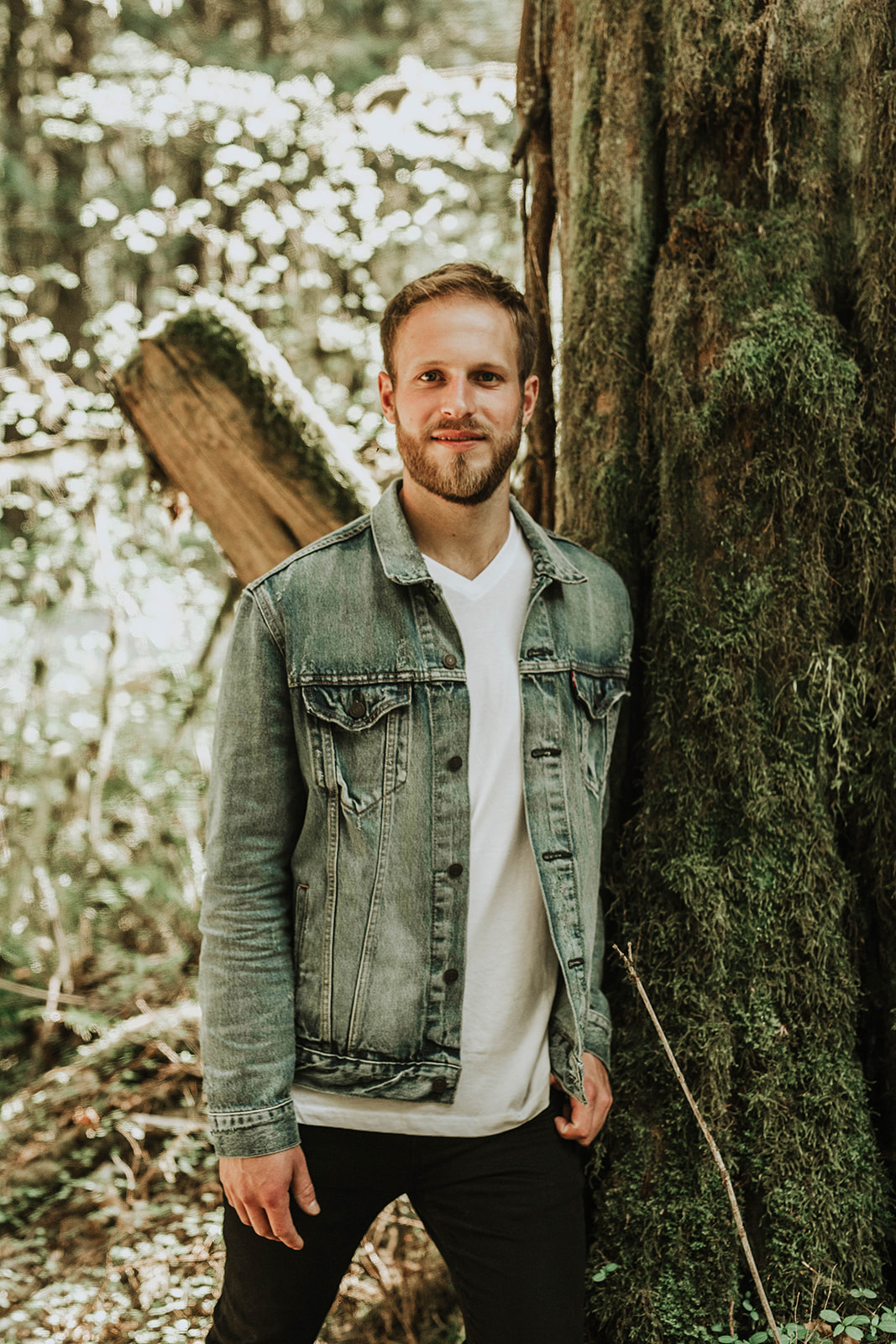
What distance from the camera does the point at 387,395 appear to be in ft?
7.59

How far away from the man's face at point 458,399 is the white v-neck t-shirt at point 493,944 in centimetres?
20

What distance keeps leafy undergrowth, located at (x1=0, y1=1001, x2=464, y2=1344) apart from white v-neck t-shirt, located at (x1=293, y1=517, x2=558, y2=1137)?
52.5 inches

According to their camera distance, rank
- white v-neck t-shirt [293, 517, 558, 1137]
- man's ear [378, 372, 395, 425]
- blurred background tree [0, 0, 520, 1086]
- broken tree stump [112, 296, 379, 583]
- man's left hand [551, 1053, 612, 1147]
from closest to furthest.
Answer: white v-neck t-shirt [293, 517, 558, 1137], man's left hand [551, 1053, 612, 1147], man's ear [378, 372, 395, 425], broken tree stump [112, 296, 379, 583], blurred background tree [0, 0, 520, 1086]

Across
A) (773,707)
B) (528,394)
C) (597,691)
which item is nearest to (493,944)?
(597,691)

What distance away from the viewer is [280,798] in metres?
2.02

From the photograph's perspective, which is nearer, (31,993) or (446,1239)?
(446,1239)

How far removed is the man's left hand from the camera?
216cm

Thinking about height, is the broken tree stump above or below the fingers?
above

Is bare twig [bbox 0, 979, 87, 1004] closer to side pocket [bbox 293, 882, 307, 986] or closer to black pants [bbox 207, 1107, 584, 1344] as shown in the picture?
black pants [bbox 207, 1107, 584, 1344]

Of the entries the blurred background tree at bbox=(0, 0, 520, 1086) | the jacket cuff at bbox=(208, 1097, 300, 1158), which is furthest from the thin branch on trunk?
the jacket cuff at bbox=(208, 1097, 300, 1158)

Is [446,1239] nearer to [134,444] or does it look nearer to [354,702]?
[354,702]

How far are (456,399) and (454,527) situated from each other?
0.91ft

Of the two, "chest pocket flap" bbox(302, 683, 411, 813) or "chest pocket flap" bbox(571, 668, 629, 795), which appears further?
"chest pocket flap" bbox(571, 668, 629, 795)

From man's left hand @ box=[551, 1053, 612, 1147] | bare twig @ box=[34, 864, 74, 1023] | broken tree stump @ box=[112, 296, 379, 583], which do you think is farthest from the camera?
bare twig @ box=[34, 864, 74, 1023]
